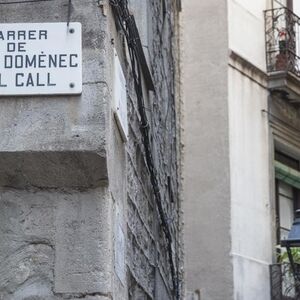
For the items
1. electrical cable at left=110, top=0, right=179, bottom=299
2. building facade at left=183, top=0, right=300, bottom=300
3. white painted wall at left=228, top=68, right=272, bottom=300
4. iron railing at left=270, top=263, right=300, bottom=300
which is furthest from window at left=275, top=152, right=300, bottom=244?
electrical cable at left=110, top=0, right=179, bottom=299

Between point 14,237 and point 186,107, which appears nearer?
point 14,237

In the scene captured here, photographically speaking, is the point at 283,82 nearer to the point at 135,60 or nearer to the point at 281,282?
the point at 281,282

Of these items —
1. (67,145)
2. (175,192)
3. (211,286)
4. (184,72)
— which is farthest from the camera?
(184,72)

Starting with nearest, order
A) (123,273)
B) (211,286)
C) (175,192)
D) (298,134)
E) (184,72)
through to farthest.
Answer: (123,273) < (175,192) < (211,286) < (184,72) < (298,134)

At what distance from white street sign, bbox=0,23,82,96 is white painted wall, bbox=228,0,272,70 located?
34.6ft

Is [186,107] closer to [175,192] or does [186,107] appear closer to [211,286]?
[211,286]

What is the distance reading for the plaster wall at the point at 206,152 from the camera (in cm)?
1360

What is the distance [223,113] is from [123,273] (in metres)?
9.80

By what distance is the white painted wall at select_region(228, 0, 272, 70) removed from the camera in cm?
1457

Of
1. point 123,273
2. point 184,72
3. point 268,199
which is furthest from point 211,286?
point 123,273

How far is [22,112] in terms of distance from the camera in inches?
153

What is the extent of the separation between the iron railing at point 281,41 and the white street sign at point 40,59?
11394 mm

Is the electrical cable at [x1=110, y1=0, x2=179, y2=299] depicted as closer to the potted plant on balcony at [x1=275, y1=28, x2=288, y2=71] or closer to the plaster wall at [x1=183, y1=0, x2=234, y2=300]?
the plaster wall at [x1=183, y1=0, x2=234, y2=300]

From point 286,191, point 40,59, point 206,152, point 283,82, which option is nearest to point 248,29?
point 283,82
